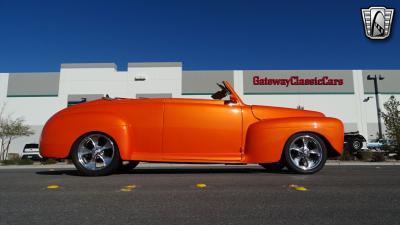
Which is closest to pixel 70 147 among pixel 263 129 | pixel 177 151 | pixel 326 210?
pixel 177 151

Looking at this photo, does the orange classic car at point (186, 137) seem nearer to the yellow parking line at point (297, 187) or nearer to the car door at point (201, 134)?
the car door at point (201, 134)

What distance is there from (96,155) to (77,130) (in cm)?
48

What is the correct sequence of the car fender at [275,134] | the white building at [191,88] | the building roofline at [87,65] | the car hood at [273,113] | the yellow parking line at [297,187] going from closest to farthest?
the yellow parking line at [297,187]
the car fender at [275,134]
the car hood at [273,113]
the white building at [191,88]
the building roofline at [87,65]

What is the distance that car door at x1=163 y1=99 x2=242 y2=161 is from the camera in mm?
5594

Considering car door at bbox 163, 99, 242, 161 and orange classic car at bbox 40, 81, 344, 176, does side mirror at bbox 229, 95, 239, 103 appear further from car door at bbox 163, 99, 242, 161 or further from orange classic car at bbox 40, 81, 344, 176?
car door at bbox 163, 99, 242, 161

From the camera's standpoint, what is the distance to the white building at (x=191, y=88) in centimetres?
3791

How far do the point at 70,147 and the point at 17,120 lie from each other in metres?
36.1

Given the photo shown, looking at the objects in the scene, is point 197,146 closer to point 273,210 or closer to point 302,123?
point 302,123

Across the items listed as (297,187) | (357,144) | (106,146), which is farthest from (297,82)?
(297,187)

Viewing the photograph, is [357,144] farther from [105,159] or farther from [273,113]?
[105,159]

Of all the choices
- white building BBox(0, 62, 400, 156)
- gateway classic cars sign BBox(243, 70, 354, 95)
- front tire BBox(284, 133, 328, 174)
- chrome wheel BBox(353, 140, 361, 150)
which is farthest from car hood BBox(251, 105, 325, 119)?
gateway classic cars sign BBox(243, 70, 354, 95)

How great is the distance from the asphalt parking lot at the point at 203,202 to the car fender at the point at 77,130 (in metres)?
0.94

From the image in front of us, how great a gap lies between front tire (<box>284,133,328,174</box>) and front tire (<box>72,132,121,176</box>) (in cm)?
259

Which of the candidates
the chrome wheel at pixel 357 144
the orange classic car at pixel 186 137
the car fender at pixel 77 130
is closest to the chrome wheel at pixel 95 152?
the orange classic car at pixel 186 137
